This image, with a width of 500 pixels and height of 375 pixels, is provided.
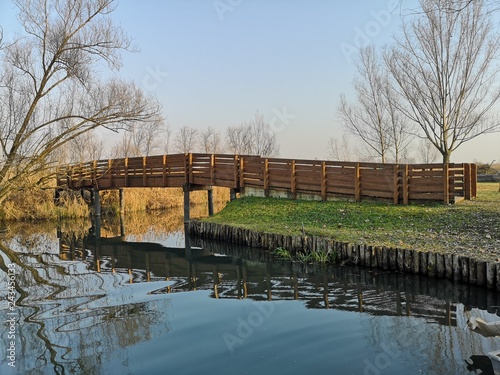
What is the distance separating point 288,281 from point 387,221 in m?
5.42

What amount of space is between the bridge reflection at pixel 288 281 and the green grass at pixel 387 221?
Answer: 1252 mm

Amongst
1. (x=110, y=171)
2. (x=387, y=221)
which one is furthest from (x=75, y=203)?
(x=387, y=221)

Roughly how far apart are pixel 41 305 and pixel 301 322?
4975 mm

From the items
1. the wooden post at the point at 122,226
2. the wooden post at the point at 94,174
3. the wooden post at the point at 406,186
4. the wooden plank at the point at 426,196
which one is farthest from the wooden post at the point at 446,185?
the wooden post at the point at 94,174

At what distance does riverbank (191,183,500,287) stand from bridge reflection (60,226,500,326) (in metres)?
0.43

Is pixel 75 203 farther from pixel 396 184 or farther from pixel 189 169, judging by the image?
pixel 396 184

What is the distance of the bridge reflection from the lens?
7.87 metres

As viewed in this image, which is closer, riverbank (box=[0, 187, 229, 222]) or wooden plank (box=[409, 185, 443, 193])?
wooden plank (box=[409, 185, 443, 193])

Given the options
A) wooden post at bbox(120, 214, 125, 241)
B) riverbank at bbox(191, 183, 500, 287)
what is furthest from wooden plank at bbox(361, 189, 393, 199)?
wooden post at bbox(120, 214, 125, 241)

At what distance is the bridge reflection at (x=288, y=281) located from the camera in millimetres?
7871

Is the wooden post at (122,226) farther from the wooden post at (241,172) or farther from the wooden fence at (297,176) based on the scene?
the wooden post at (241,172)

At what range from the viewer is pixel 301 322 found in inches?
279

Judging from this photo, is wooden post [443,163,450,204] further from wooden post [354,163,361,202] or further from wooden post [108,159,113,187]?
wooden post [108,159,113,187]

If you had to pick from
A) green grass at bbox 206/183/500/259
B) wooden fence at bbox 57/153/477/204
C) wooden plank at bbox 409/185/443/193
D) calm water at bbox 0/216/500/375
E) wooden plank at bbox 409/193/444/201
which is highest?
wooden fence at bbox 57/153/477/204
